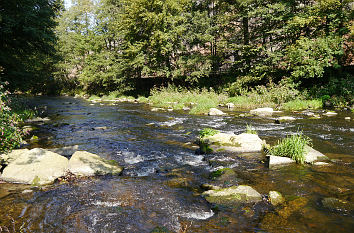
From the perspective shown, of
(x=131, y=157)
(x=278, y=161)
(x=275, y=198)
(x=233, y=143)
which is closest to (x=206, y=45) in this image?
(x=233, y=143)

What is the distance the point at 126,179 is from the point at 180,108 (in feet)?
48.8

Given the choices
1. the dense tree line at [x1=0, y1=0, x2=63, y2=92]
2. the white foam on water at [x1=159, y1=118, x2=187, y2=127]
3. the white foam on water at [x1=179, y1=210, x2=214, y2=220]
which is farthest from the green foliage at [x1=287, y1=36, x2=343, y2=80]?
the dense tree line at [x1=0, y1=0, x2=63, y2=92]

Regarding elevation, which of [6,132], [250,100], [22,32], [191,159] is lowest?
[191,159]

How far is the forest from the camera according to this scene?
18.1 meters

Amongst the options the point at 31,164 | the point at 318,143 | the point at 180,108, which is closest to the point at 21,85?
the point at 180,108

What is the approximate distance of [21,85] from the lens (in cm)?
1808

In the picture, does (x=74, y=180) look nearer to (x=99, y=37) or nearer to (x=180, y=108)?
(x=180, y=108)

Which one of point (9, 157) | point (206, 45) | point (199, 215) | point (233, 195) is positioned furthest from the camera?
point (206, 45)

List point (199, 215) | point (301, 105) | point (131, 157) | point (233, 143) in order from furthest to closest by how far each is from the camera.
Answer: point (301, 105), point (233, 143), point (131, 157), point (199, 215)

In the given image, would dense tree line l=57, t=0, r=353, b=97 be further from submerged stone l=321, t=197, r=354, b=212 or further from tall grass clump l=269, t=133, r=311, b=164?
submerged stone l=321, t=197, r=354, b=212

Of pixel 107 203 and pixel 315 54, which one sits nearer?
pixel 107 203

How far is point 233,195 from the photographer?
17.7ft

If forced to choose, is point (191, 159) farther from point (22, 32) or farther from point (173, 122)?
point (22, 32)

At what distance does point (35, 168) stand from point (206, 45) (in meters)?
27.7
